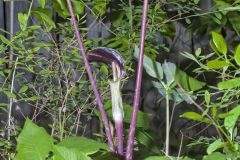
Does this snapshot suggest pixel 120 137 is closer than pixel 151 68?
Yes

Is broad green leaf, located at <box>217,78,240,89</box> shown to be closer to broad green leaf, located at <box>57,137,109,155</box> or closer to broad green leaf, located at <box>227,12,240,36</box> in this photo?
broad green leaf, located at <box>57,137,109,155</box>

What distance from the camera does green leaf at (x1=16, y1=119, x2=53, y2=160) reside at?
0.49m

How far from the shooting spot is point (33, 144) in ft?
1.66

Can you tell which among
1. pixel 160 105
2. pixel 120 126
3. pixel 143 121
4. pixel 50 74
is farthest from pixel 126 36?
pixel 160 105

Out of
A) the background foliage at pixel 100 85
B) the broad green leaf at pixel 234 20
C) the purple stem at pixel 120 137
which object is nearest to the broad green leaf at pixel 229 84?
the background foliage at pixel 100 85

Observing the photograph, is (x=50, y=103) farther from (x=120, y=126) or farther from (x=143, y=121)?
(x=120, y=126)

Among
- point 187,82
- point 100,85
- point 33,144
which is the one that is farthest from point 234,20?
point 33,144

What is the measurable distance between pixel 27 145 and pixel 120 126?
4.6 inches

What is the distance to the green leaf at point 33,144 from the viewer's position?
0.49 m

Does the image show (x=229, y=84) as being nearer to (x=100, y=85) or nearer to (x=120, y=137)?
(x=120, y=137)

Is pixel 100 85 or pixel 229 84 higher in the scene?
pixel 229 84

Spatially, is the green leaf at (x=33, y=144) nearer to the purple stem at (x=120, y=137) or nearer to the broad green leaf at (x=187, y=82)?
the purple stem at (x=120, y=137)

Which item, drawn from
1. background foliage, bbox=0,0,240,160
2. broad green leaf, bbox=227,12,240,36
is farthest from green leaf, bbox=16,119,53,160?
broad green leaf, bbox=227,12,240,36

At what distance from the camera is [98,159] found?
21.1 inches
